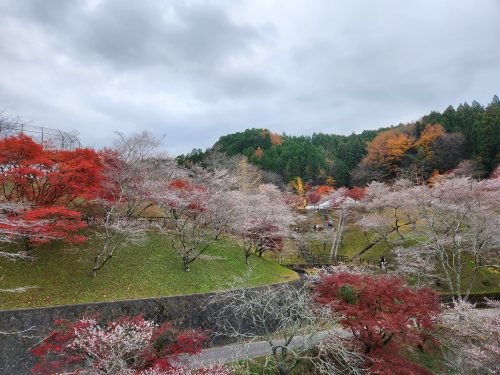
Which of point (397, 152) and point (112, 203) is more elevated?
point (397, 152)

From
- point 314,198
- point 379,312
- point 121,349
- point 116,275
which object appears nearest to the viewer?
point 121,349

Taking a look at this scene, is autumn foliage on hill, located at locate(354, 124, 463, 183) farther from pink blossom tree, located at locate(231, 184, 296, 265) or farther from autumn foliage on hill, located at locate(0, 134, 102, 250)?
autumn foliage on hill, located at locate(0, 134, 102, 250)

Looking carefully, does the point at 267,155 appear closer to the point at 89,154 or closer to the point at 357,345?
the point at 89,154

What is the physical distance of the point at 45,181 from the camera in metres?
19.3

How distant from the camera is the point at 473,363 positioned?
13508mm

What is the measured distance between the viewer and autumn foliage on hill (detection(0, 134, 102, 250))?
16.8 m

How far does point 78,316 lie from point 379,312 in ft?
41.0

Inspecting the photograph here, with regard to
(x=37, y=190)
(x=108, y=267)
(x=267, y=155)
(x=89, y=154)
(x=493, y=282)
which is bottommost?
(x=493, y=282)

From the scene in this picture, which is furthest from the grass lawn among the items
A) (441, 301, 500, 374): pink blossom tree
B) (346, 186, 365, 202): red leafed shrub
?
(346, 186, 365, 202): red leafed shrub

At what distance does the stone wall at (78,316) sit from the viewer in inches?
486

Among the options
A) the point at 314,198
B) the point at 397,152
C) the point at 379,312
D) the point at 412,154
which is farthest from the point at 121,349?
the point at 412,154

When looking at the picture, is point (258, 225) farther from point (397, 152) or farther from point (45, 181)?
point (397, 152)

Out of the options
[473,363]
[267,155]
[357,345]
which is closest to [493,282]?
[473,363]

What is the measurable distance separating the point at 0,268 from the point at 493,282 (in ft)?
112
